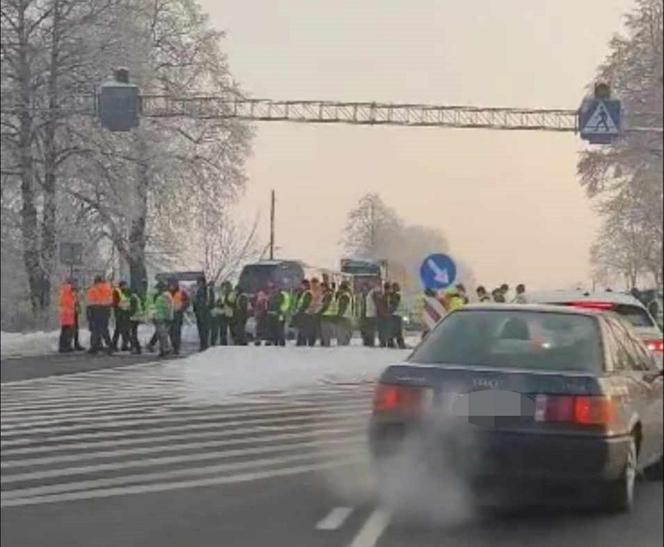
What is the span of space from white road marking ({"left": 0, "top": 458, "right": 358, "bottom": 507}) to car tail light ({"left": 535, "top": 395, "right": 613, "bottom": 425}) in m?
1.04

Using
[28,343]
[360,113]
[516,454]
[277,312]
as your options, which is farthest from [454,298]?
[28,343]

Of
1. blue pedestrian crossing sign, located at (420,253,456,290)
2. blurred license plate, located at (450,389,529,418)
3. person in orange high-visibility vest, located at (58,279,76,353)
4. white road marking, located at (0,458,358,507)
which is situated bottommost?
white road marking, located at (0,458,358,507)

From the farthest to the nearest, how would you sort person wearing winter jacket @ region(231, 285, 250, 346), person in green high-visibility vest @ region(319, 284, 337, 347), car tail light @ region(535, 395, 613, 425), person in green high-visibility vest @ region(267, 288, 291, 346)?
person in green high-visibility vest @ region(319, 284, 337, 347), person in green high-visibility vest @ region(267, 288, 291, 346), person wearing winter jacket @ region(231, 285, 250, 346), car tail light @ region(535, 395, 613, 425)

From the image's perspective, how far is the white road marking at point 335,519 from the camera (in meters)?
5.50

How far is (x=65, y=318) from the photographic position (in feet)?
13.0

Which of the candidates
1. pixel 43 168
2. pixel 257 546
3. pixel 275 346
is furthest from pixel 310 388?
pixel 43 168

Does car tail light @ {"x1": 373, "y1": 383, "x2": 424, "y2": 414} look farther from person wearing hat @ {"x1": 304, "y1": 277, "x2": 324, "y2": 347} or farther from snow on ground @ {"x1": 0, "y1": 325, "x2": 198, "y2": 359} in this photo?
snow on ground @ {"x1": 0, "y1": 325, "x2": 198, "y2": 359}

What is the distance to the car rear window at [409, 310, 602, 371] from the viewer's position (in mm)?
5281

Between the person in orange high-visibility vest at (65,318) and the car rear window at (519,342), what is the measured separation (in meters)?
1.73

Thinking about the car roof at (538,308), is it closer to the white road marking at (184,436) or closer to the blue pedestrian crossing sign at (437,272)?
the blue pedestrian crossing sign at (437,272)

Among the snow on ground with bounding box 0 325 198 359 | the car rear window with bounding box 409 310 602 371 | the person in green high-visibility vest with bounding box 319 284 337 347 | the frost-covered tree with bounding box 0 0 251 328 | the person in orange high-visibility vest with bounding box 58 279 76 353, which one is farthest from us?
the person in green high-visibility vest with bounding box 319 284 337 347

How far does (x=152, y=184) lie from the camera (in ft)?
14.4

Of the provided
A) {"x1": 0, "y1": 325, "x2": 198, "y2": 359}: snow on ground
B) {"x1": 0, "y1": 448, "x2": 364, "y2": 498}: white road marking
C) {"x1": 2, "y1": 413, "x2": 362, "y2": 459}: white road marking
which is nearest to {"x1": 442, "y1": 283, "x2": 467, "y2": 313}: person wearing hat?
{"x1": 2, "y1": 413, "x2": 362, "y2": 459}: white road marking

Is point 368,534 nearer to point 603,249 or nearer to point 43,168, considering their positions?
point 603,249
